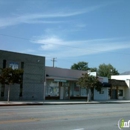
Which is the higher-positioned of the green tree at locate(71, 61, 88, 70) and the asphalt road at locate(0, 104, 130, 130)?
the green tree at locate(71, 61, 88, 70)

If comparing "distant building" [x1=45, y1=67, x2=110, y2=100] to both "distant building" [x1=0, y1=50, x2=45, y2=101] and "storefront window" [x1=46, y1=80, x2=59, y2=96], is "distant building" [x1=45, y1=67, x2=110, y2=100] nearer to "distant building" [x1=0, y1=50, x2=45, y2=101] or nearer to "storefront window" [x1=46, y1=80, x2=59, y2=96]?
"storefront window" [x1=46, y1=80, x2=59, y2=96]

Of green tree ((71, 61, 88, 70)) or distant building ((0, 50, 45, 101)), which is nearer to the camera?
distant building ((0, 50, 45, 101))

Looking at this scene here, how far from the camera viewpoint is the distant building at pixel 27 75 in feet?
115

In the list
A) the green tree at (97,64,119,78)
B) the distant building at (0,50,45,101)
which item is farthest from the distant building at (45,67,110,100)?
the green tree at (97,64,119,78)

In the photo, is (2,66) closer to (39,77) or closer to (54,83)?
(39,77)

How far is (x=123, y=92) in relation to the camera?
5816cm

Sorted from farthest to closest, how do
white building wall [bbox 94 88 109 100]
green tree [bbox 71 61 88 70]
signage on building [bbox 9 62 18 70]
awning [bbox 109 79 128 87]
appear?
green tree [bbox 71 61 88 70] → awning [bbox 109 79 128 87] → white building wall [bbox 94 88 109 100] → signage on building [bbox 9 62 18 70]

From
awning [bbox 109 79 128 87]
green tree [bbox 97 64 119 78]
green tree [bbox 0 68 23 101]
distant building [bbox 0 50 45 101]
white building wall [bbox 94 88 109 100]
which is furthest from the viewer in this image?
green tree [bbox 97 64 119 78]

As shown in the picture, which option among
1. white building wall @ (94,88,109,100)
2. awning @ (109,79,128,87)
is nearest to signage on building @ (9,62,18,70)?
white building wall @ (94,88,109,100)

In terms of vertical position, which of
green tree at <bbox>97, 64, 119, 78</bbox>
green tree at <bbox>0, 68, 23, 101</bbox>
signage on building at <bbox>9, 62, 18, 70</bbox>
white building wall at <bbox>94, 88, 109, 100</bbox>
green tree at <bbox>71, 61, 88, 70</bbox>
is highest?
green tree at <bbox>71, 61, 88, 70</bbox>

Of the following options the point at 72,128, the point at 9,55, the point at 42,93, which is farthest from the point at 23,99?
the point at 72,128

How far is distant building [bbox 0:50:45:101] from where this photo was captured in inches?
1378

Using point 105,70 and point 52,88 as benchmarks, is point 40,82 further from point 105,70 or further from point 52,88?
point 105,70

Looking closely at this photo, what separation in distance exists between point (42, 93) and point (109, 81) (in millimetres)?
17121
